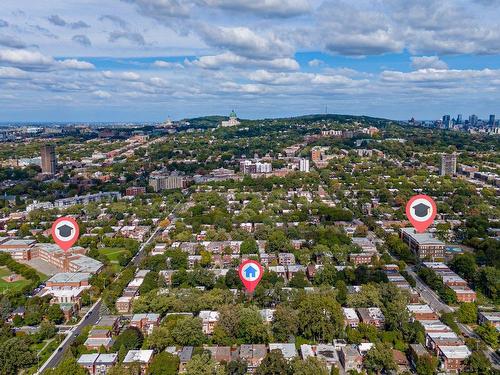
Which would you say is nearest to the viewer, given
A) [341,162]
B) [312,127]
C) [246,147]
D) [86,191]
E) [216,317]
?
[216,317]

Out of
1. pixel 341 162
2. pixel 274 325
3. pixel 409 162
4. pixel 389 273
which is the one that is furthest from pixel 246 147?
pixel 274 325

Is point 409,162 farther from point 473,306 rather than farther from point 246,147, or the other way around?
point 473,306

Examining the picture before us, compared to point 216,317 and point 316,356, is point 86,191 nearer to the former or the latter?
point 216,317

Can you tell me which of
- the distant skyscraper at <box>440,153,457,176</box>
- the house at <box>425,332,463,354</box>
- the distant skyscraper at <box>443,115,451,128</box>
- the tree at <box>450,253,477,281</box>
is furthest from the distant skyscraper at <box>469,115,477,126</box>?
the house at <box>425,332,463,354</box>

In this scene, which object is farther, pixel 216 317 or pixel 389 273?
pixel 389 273

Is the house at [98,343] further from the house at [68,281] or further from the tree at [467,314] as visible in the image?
the tree at [467,314]

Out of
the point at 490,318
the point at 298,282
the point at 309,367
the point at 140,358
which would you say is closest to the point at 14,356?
the point at 140,358

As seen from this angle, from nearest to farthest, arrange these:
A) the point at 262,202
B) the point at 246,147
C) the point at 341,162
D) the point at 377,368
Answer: the point at 377,368
the point at 262,202
the point at 341,162
the point at 246,147
